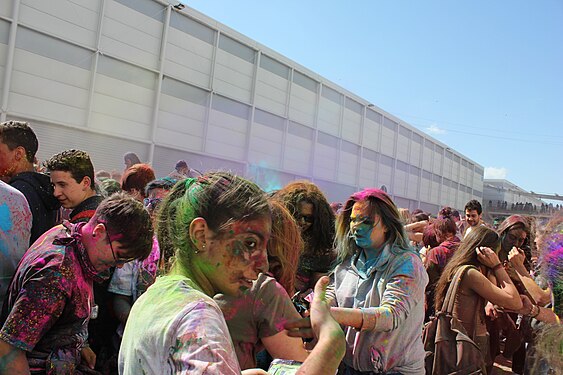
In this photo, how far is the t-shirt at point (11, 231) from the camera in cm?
212

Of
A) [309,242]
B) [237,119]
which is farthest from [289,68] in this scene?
[309,242]

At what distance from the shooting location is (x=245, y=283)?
131cm

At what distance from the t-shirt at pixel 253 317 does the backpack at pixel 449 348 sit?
1968 millimetres

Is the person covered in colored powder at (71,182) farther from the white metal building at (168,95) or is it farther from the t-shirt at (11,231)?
the white metal building at (168,95)

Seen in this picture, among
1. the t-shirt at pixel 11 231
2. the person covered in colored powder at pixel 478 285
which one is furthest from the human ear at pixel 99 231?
the person covered in colored powder at pixel 478 285

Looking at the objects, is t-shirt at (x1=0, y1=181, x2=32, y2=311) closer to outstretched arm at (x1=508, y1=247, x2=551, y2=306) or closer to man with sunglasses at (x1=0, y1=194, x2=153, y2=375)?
man with sunglasses at (x1=0, y1=194, x2=153, y2=375)

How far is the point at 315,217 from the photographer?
309cm

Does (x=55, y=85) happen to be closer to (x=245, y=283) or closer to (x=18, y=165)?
(x=18, y=165)

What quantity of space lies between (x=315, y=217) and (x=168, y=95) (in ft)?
39.1

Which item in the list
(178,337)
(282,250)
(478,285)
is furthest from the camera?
(478,285)

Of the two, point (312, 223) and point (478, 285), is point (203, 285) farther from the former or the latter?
point (478, 285)

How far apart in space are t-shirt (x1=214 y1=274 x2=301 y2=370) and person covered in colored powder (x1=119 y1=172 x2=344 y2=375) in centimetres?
36

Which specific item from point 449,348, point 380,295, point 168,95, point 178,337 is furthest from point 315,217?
point 168,95

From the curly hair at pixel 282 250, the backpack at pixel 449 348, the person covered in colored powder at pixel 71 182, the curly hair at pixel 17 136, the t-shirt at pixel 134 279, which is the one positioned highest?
the curly hair at pixel 17 136
